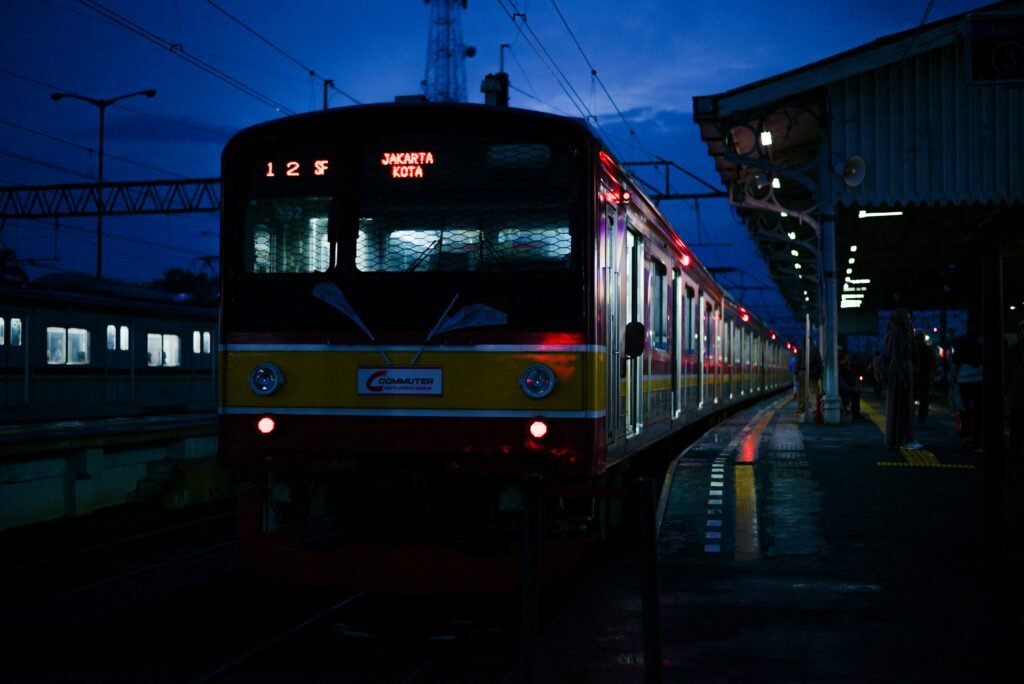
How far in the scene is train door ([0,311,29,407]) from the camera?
1994 centimetres

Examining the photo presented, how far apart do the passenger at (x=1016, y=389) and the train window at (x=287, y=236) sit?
8995 millimetres

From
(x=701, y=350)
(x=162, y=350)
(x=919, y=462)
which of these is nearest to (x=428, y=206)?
(x=919, y=462)

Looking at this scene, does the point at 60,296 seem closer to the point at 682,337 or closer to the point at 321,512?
the point at 682,337

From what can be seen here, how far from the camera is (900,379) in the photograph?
515 inches

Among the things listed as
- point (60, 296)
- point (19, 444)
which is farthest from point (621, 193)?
point (60, 296)

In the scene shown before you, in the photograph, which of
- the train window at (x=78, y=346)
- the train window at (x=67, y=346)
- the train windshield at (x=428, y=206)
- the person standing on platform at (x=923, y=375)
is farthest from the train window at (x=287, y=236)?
the train window at (x=78, y=346)

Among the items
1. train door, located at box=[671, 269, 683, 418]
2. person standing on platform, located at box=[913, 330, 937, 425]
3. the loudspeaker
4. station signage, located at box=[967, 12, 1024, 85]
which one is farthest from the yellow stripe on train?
person standing on platform, located at box=[913, 330, 937, 425]

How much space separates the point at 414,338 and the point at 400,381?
0.88 ft

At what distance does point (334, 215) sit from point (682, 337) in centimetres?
743

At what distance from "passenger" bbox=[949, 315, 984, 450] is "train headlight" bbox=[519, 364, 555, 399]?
8614 millimetres

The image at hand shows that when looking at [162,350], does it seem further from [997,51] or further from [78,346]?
[997,51]

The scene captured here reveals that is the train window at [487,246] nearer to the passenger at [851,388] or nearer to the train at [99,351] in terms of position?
the train at [99,351]

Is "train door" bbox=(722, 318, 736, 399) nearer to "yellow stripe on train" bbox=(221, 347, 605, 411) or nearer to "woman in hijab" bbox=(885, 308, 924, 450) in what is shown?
"woman in hijab" bbox=(885, 308, 924, 450)

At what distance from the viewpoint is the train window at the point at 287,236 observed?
7156 millimetres
